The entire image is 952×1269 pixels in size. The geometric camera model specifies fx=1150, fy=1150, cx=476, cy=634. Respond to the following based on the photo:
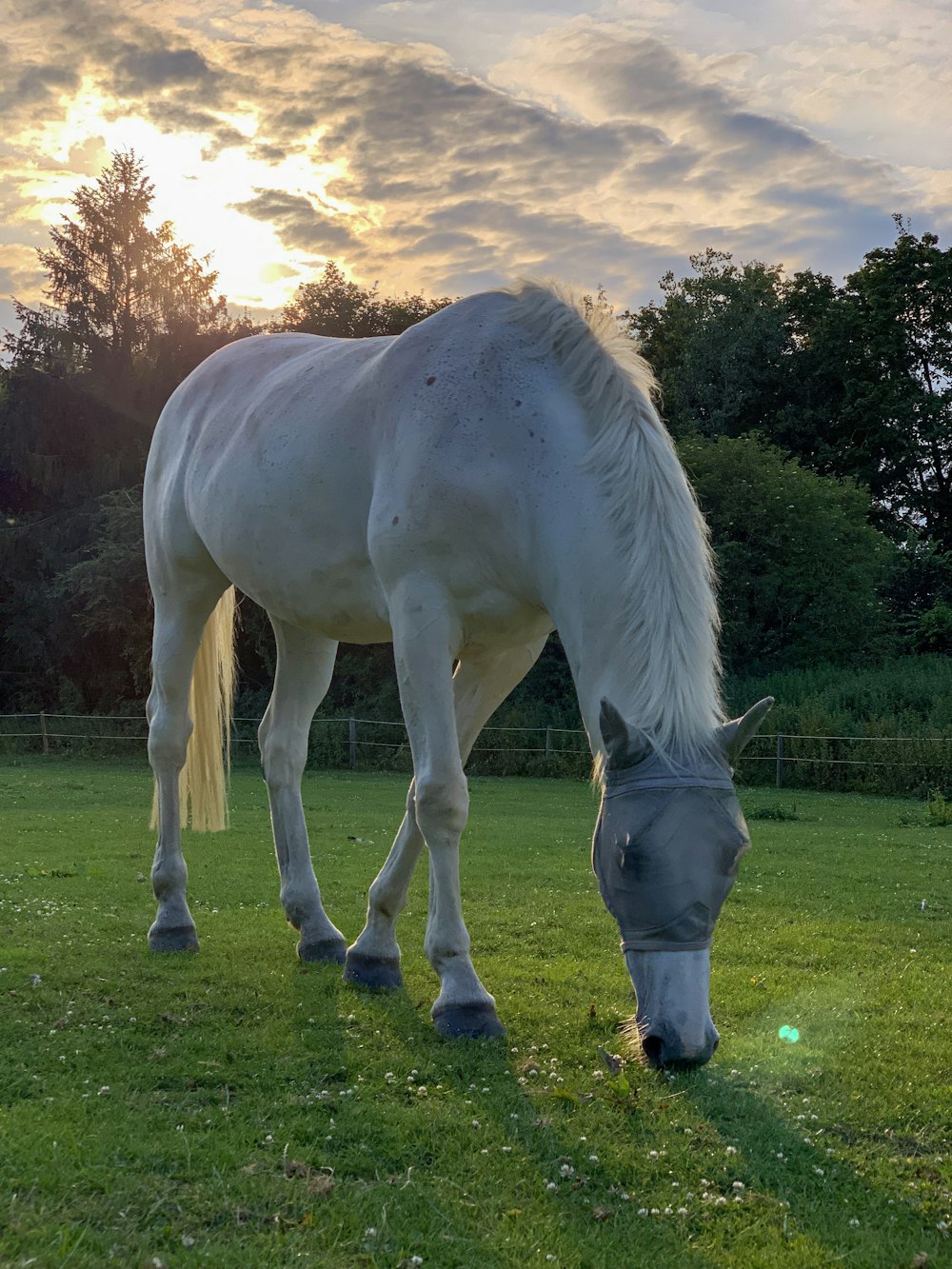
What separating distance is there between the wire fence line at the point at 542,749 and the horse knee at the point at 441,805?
50.1 ft

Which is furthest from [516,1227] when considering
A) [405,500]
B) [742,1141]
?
[405,500]

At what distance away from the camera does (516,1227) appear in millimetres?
2762

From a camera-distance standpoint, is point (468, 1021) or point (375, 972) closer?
point (468, 1021)

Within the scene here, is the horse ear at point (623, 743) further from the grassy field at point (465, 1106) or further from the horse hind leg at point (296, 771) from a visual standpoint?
the horse hind leg at point (296, 771)

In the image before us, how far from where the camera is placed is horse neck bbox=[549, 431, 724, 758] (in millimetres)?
3703

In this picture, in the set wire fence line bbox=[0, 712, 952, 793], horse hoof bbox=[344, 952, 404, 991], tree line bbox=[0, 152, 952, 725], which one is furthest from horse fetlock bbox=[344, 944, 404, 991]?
tree line bbox=[0, 152, 952, 725]

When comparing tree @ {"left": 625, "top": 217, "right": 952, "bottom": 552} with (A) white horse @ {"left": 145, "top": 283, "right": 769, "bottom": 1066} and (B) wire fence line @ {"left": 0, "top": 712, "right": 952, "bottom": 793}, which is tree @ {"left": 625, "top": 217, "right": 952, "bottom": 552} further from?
(A) white horse @ {"left": 145, "top": 283, "right": 769, "bottom": 1066}

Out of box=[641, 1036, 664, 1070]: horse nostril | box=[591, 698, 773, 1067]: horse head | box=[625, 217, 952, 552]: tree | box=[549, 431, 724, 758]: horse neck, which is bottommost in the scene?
box=[641, 1036, 664, 1070]: horse nostril

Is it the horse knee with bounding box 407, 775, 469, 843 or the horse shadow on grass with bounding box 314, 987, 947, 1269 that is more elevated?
the horse knee with bounding box 407, 775, 469, 843

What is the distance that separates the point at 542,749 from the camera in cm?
2164

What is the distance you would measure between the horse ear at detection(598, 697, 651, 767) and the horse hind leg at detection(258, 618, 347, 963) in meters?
2.62

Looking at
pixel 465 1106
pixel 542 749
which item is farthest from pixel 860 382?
pixel 465 1106

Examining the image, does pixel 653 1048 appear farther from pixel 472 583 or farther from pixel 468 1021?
pixel 472 583

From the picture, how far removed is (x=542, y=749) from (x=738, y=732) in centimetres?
1815
